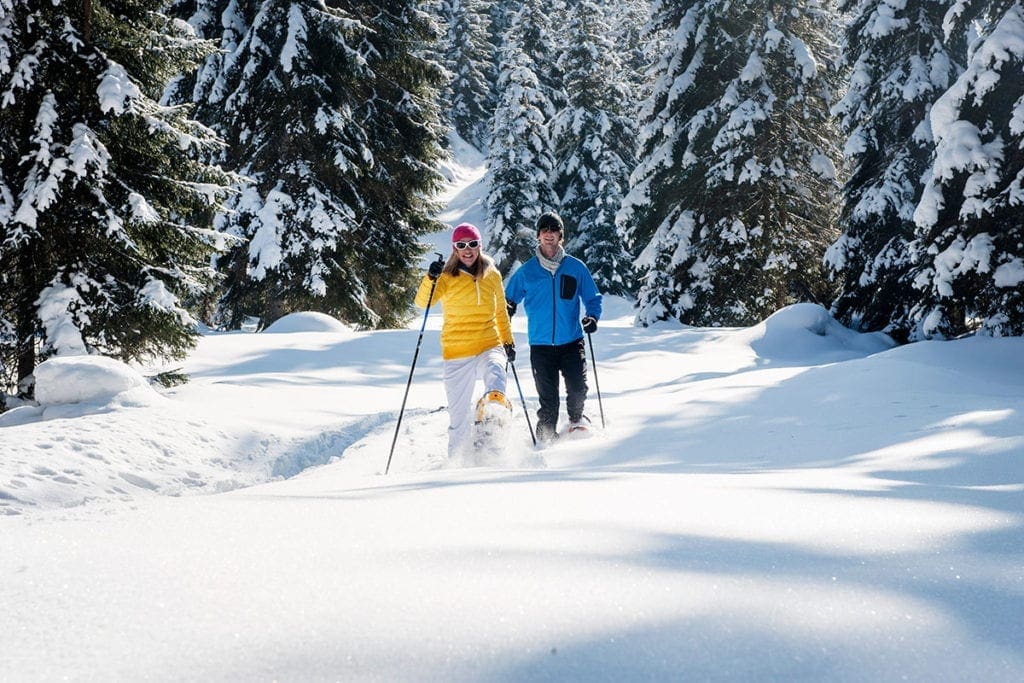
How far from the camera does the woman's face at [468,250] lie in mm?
5938

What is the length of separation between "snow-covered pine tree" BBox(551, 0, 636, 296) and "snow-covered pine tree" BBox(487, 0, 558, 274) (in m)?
1.48

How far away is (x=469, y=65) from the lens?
61.8 m

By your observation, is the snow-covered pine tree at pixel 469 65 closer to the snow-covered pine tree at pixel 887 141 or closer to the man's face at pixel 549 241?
the snow-covered pine tree at pixel 887 141

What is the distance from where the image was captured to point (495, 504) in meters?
2.59

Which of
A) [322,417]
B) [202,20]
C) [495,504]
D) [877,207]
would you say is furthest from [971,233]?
[202,20]

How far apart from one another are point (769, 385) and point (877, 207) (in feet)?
26.5

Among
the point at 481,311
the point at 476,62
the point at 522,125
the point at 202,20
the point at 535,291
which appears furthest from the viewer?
the point at 476,62

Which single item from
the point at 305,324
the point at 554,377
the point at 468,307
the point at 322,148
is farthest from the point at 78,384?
the point at 322,148

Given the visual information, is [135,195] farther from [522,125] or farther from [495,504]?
[522,125]

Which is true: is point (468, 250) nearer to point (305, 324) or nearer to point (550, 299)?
point (550, 299)

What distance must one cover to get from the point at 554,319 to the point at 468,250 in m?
1.21

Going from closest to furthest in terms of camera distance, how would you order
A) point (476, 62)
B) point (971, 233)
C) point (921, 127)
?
point (971, 233) < point (921, 127) < point (476, 62)

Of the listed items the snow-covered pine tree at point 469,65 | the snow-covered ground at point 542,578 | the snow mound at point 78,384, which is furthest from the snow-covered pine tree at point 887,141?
the snow-covered pine tree at point 469,65

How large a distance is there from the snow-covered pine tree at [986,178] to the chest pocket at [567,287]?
240 inches
